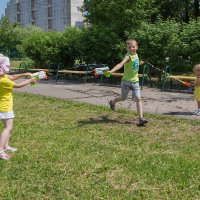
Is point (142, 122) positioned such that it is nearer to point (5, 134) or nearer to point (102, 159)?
point (102, 159)

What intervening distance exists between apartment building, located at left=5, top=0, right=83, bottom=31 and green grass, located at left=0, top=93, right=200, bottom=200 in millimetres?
68180

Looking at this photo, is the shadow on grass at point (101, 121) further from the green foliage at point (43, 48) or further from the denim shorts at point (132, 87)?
the green foliage at point (43, 48)

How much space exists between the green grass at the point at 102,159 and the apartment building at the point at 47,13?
68.2 metres

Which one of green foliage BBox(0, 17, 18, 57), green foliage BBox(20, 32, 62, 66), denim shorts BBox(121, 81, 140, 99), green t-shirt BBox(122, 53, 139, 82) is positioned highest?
green foliage BBox(0, 17, 18, 57)

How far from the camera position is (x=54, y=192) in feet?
12.7

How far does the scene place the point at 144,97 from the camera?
34.7 ft

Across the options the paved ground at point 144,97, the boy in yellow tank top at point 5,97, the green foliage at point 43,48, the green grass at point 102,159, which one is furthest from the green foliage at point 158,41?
the boy in yellow tank top at point 5,97

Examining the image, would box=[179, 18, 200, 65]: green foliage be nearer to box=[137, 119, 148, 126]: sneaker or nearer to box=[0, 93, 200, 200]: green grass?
box=[0, 93, 200, 200]: green grass

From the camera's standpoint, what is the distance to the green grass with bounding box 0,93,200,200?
3883 millimetres

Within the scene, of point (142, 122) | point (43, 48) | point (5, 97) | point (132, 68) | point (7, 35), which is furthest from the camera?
point (7, 35)

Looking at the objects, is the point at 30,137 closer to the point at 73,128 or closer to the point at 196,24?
the point at 73,128

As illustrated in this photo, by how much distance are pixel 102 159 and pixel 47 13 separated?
A: 8331 cm

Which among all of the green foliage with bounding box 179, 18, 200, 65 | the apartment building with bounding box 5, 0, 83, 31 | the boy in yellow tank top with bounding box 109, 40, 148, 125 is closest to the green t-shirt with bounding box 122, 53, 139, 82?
the boy in yellow tank top with bounding box 109, 40, 148, 125

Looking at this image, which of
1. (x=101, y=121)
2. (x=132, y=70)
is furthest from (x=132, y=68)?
(x=101, y=121)
